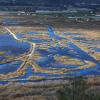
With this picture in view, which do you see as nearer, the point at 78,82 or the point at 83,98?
the point at 83,98

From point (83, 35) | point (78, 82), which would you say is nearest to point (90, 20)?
point (83, 35)

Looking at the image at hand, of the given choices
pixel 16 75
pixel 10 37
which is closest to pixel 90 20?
pixel 10 37

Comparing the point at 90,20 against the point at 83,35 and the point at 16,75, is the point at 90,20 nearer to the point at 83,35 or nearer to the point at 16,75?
the point at 83,35

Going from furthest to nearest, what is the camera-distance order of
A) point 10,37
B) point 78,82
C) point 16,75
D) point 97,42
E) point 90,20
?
1. point 90,20
2. point 10,37
3. point 97,42
4. point 16,75
5. point 78,82

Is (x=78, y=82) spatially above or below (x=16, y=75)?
above

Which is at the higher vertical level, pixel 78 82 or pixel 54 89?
pixel 78 82

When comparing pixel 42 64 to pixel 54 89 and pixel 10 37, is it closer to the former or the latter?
pixel 54 89

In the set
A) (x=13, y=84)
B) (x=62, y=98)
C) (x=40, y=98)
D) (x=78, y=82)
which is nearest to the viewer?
(x=62, y=98)

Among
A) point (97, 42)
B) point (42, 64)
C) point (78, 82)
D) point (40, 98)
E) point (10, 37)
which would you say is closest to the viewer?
point (78, 82)

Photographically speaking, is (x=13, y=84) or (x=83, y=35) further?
(x=83, y=35)
